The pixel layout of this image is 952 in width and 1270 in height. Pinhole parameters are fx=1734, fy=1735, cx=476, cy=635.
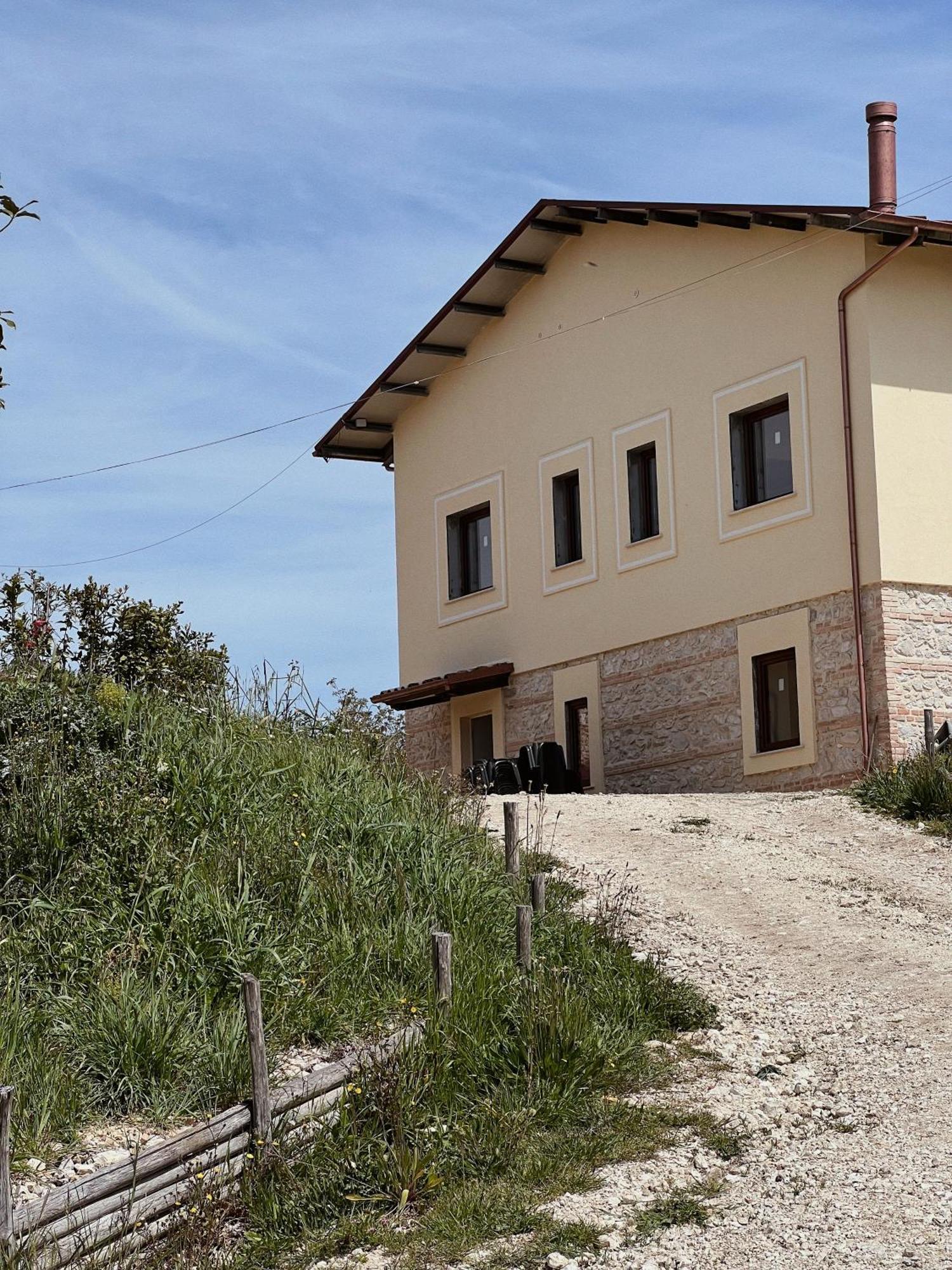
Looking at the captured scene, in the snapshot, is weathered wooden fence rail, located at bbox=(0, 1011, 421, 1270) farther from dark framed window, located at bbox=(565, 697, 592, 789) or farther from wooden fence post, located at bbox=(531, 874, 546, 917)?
dark framed window, located at bbox=(565, 697, 592, 789)

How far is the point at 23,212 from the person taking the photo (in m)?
6.74

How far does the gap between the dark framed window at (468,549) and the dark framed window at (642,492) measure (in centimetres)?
320

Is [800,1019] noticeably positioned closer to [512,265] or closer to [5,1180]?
[5,1180]

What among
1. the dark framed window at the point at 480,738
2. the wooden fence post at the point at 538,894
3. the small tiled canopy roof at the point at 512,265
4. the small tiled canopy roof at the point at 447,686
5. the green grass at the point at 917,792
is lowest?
the wooden fence post at the point at 538,894

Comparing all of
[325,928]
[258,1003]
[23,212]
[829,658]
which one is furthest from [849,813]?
[23,212]

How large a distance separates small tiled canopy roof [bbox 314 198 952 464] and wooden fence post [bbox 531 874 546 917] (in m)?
9.88

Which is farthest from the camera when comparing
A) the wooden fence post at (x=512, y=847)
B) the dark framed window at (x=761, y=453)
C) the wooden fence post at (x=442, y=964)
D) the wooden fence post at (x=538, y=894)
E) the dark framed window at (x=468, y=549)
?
the dark framed window at (x=468, y=549)

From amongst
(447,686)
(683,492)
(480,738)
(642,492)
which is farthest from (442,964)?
(480,738)

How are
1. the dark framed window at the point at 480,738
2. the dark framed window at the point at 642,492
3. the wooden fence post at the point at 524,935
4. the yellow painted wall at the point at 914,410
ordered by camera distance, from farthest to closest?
1. the dark framed window at the point at 480,738
2. the dark framed window at the point at 642,492
3. the yellow painted wall at the point at 914,410
4. the wooden fence post at the point at 524,935

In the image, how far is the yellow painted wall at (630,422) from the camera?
64.5 feet

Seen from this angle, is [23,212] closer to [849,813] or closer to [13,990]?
[13,990]

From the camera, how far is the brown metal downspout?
1855 centimetres

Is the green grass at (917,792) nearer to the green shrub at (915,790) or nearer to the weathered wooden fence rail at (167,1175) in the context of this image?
the green shrub at (915,790)

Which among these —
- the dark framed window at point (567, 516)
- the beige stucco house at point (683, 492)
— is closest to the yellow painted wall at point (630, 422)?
the beige stucco house at point (683, 492)
